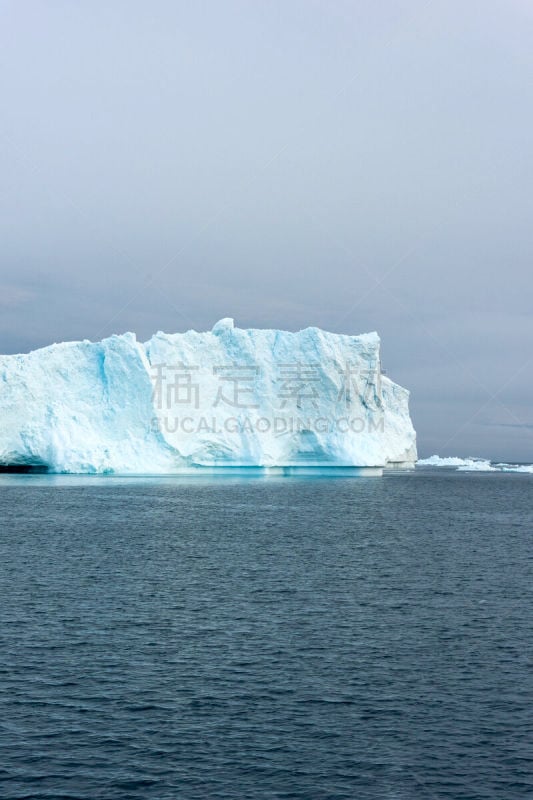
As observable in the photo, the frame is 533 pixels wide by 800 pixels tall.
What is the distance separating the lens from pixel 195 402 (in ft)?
220

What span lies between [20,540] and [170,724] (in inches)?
802

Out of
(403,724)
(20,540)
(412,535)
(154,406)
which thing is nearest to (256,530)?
(412,535)

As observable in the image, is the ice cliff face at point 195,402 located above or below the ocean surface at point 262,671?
above

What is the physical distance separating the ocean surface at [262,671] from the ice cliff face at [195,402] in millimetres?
31618

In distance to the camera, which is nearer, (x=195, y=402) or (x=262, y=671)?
(x=262, y=671)

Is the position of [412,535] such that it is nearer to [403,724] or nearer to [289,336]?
Result: [403,724]

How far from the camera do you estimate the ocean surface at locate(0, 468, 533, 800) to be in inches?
387

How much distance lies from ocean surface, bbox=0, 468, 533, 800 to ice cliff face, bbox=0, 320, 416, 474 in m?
31.6

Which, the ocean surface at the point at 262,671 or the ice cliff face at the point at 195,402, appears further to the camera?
the ice cliff face at the point at 195,402

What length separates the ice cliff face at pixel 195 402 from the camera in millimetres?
61094

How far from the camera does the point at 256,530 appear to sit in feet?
117

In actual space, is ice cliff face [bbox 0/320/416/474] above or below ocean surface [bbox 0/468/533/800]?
above

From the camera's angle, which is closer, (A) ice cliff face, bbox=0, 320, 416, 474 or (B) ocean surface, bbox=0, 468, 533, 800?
(B) ocean surface, bbox=0, 468, 533, 800

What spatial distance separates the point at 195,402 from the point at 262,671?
5352cm
